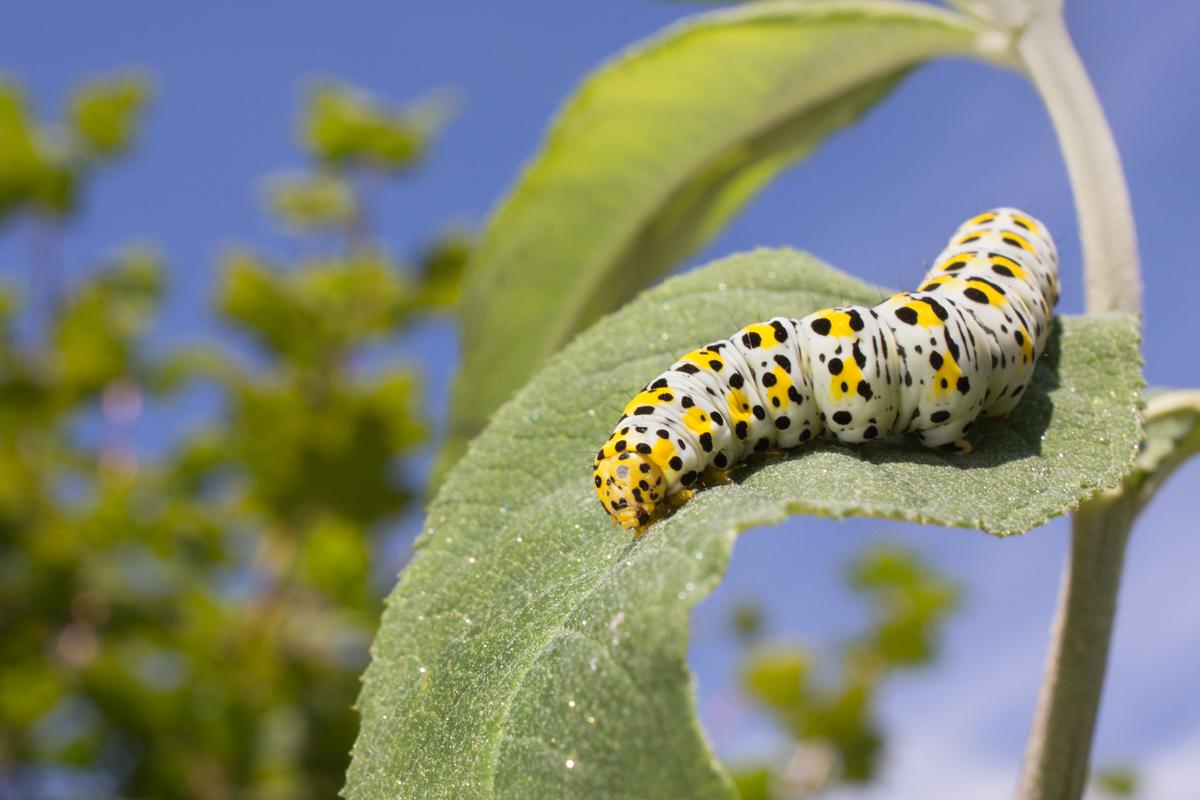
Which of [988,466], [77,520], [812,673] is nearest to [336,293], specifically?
[77,520]

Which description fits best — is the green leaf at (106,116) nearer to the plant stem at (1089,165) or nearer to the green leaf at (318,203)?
the green leaf at (318,203)

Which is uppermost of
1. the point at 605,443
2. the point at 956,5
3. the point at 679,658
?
the point at 956,5

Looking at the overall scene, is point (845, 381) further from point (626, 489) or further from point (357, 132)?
point (357, 132)

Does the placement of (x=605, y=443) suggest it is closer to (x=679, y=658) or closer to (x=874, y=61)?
(x=679, y=658)

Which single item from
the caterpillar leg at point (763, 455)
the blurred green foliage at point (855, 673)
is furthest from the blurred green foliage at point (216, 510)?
the caterpillar leg at point (763, 455)

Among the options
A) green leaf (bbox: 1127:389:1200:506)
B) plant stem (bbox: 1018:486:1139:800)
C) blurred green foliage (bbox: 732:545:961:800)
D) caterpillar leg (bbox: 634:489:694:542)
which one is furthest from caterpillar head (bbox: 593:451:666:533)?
blurred green foliage (bbox: 732:545:961:800)

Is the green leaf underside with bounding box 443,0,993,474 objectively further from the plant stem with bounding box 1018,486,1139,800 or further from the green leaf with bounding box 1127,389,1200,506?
the plant stem with bounding box 1018,486,1139,800

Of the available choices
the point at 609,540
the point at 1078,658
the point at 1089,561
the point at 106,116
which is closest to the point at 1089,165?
the point at 1089,561
